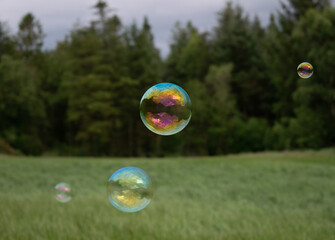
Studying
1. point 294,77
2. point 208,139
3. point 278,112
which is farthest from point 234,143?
point 294,77

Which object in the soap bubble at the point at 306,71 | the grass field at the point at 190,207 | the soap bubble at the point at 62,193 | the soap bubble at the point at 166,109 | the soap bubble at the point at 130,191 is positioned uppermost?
the soap bubble at the point at 306,71

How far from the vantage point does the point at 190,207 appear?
9.84 m

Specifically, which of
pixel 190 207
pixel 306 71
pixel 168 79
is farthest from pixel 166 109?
pixel 168 79

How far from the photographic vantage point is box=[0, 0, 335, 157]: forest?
107 feet

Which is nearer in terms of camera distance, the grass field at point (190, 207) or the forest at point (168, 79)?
the grass field at point (190, 207)

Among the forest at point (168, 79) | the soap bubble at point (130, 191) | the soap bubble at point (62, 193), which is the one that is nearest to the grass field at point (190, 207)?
the soap bubble at point (62, 193)

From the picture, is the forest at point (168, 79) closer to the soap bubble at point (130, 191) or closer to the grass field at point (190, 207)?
the grass field at point (190, 207)

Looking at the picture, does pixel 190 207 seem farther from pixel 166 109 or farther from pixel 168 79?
pixel 168 79

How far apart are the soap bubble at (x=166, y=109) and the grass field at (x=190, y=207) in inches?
94.3

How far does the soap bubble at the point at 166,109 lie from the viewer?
4688 mm

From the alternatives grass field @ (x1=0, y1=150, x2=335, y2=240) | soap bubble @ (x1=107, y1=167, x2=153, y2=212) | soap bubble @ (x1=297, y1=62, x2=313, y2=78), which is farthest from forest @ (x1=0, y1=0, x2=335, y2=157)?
soap bubble @ (x1=107, y1=167, x2=153, y2=212)

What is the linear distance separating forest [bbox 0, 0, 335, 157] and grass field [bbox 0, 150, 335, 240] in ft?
→ 45.5

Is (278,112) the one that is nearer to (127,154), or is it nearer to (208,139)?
(208,139)

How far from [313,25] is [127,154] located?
20.8 metres
